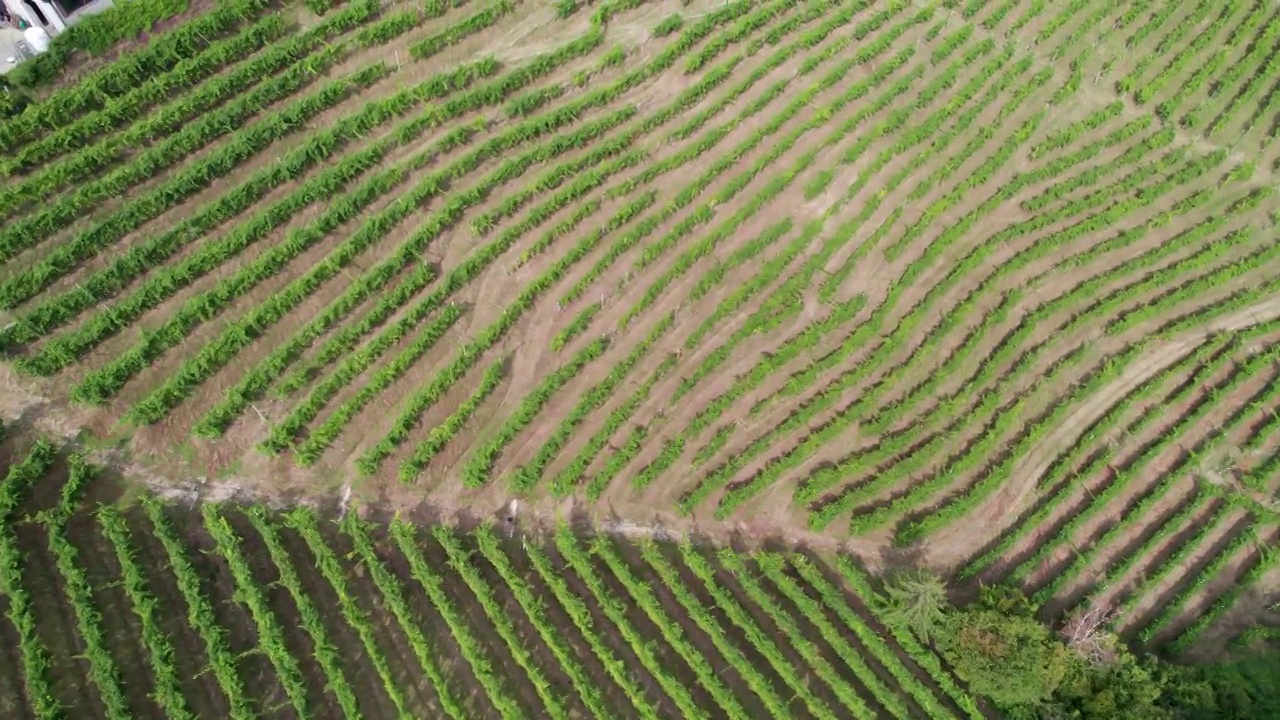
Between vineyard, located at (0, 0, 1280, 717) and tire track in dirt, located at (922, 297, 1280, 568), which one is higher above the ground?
vineyard, located at (0, 0, 1280, 717)

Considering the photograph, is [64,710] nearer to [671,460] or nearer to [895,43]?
[671,460]

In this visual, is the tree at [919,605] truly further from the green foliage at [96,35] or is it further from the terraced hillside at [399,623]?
the green foliage at [96,35]

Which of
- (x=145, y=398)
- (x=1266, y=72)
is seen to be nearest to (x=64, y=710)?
(x=145, y=398)

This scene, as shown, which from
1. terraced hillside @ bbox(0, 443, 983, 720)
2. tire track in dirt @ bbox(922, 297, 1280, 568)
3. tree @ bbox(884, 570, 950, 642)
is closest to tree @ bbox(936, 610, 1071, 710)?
tree @ bbox(884, 570, 950, 642)

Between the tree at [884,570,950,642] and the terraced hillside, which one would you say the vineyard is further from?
the tree at [884,570,950,642]

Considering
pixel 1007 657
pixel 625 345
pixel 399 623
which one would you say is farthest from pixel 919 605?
pixel 399 623

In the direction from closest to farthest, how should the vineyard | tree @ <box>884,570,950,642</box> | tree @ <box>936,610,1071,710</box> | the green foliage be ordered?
1. tree @ <box>936,610,1071,710</box>
2. tree @ <box>884,570,950,642</box>
3. the vineyard
4. the green foliage

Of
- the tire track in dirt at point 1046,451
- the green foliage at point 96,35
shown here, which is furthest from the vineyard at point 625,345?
the green foliage at point 96,35
